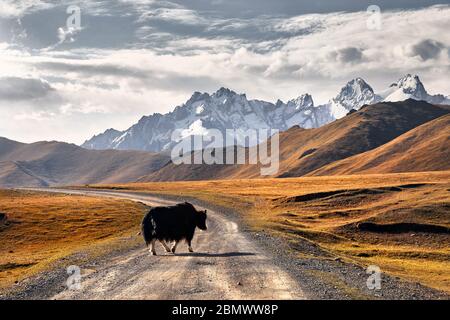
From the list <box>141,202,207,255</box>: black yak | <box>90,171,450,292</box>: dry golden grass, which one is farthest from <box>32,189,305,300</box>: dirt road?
<box>90,171,450,292</box>: dry golden grass

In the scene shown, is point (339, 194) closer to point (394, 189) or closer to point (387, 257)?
point (394, 189)

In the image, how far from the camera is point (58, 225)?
73.1 meters

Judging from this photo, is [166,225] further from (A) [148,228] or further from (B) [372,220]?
(B) [372,220]

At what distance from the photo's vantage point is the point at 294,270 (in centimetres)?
2527

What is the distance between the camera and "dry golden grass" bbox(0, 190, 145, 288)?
57.5 m

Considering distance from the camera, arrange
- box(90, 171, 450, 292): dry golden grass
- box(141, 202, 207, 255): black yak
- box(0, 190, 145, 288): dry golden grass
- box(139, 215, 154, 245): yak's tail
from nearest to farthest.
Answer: box(141, 202, 207, 255): black yak
box(139, 215, 154, 245): yak's tail
box(90, 171, 450, 292): dry golden grass
box(0, 190, 145, 288): dry golden grass

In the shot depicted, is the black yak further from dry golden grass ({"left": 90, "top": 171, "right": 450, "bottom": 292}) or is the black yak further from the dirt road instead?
dry golden grass ({"left": 90, "top": 171, "right": 450, "bottom": 292})

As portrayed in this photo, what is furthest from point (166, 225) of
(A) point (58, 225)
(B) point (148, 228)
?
(A) point (58, 225)

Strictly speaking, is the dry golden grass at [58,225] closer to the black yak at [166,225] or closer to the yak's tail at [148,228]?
the yak's tail at [148,228]

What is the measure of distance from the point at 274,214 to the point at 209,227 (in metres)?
22.0

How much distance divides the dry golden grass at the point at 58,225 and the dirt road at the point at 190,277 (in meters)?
22.2

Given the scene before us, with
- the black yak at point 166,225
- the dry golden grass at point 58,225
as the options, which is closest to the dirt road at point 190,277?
the black yak at point 166,225

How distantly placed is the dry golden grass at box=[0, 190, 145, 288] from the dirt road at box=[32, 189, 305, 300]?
2217 cm

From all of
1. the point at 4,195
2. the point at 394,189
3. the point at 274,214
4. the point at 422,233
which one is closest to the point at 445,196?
the point at 394,189
